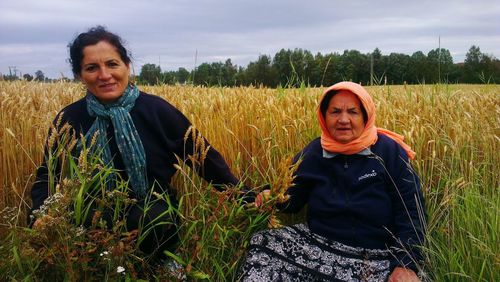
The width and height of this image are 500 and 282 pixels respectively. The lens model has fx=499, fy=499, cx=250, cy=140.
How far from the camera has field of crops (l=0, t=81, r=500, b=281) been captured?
7.60ft

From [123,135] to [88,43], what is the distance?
527 millimetres

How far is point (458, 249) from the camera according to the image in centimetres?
227

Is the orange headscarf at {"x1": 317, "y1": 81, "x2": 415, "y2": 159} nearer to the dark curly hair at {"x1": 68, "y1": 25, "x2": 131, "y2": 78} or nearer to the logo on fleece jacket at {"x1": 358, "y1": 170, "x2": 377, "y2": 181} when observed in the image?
the logo on fleece jacket at {"x1": 358, "y1": 170, "x2": 377, "y2": 181}

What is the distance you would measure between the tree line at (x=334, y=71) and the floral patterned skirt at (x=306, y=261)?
1742 mm

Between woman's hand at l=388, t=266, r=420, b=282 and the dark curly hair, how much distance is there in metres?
1.80

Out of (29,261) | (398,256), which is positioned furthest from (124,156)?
(398,256)

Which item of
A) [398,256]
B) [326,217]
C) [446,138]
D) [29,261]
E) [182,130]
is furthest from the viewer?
[446,138]

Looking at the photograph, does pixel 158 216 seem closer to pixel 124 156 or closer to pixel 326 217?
pixel 124 156

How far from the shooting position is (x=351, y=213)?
8.30ft

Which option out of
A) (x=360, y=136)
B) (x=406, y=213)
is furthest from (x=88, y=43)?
(x=406, y=213)

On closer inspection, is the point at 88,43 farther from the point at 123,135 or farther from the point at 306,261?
the point at 306,261

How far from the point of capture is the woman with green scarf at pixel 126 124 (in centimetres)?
263

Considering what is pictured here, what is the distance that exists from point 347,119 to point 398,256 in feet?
2.37

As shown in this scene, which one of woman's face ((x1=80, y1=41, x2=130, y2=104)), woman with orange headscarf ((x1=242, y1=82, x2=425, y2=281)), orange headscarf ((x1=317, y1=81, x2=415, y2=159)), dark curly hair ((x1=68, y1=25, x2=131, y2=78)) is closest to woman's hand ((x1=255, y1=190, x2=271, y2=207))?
woman with orange headscarf ((x1=242, y1=82, x2=425, y2=281))
